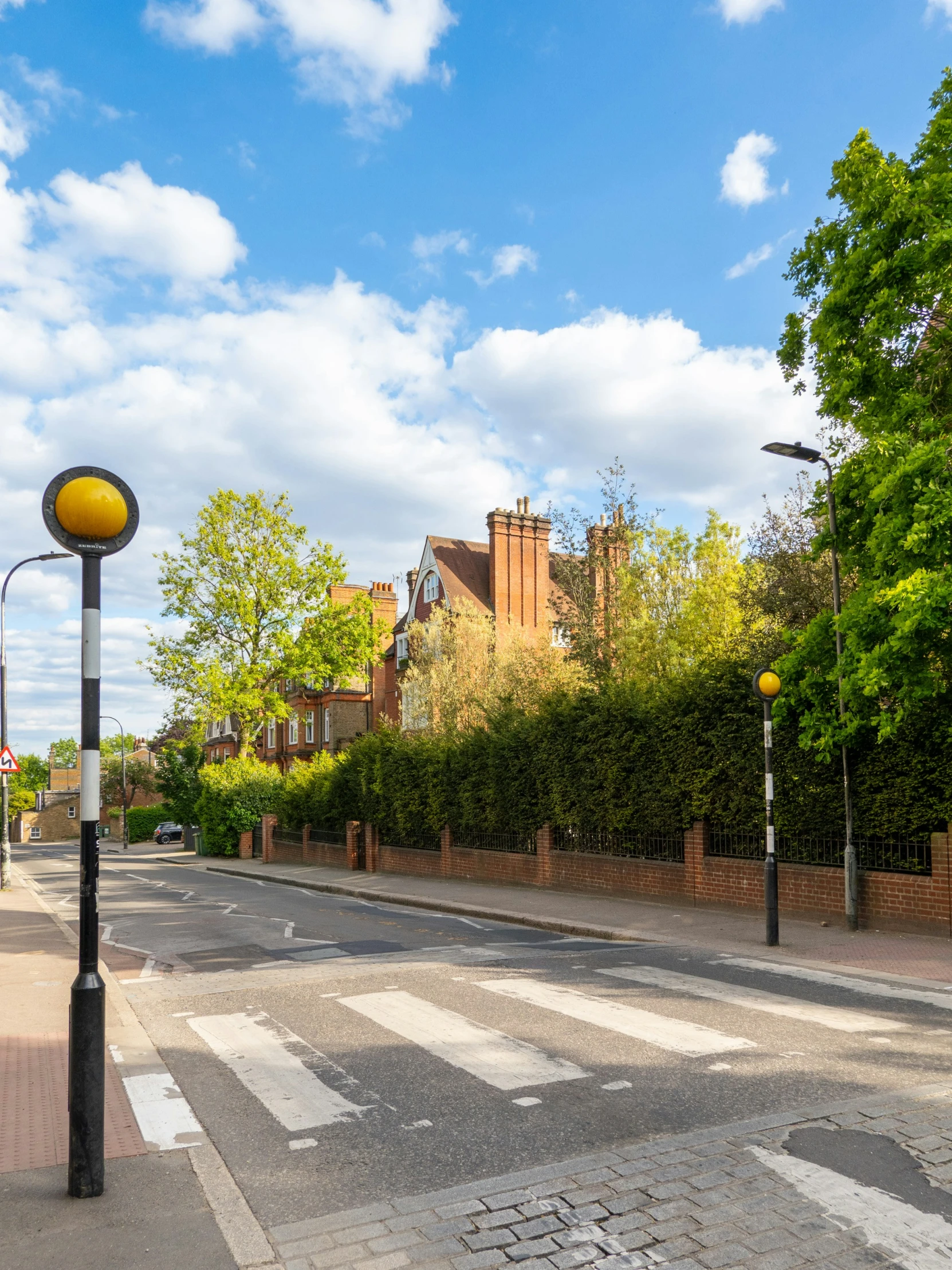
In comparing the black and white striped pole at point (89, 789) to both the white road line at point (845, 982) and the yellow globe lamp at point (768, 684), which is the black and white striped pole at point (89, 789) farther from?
the yellow globe lamp at point (768, 684)

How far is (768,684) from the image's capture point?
39.1ft

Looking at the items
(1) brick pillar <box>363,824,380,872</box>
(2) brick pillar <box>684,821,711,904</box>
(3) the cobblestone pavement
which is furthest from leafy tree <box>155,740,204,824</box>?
(3) the cobblestone pavement

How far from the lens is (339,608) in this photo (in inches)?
1634

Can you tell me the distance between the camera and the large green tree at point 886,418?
35.2 feet

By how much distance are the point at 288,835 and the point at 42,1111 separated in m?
32.9

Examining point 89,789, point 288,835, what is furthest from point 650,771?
point 288,835

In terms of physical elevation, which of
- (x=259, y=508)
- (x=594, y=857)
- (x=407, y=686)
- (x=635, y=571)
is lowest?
(x=594, y=857)

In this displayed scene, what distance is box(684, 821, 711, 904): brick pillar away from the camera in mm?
15930

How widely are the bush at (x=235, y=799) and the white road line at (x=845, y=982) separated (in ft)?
108

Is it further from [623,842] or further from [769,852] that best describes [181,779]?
[769,852]

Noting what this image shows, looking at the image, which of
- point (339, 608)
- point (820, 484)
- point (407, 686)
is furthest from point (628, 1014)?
point (339, 608)

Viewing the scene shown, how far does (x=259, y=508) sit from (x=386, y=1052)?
117ft

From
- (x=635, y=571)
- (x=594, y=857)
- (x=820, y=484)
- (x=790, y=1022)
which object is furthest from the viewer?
(x=635, y=571)

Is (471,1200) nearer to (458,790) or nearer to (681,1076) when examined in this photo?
(681,1076)
